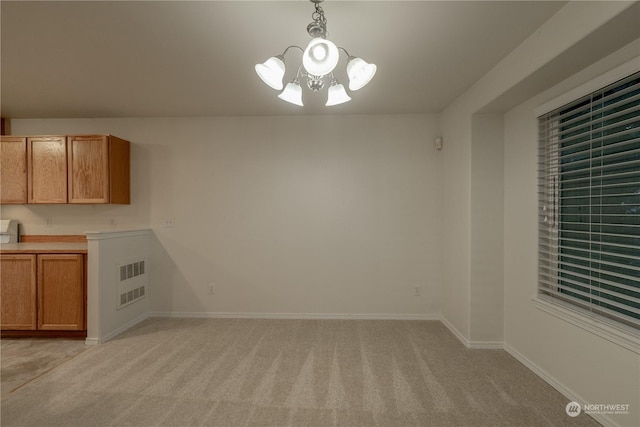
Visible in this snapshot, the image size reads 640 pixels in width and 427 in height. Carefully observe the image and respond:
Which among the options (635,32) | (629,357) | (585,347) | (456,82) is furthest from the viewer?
(456,82)

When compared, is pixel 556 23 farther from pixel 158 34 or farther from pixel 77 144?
pixel 77 144

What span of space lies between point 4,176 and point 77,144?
1006 millimetres

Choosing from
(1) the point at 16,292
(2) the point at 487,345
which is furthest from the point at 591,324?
(1) the point at 16,292

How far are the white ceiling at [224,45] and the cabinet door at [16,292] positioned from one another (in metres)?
1.84

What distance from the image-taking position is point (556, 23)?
6.03 ft

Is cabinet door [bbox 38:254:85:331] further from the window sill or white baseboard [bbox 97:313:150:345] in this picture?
the window sill

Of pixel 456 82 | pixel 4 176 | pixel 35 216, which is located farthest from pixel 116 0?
pixel 35 216

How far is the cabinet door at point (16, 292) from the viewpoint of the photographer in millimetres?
3172

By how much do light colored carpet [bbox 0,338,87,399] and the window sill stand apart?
4173mm

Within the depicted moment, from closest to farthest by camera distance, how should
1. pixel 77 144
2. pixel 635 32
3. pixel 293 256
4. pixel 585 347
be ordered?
pixel 635 32 → pixel 585 347 → pixel 77 144 → pixel 293 256

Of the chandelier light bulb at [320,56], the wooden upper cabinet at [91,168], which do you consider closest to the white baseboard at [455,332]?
the chandelier light bulb at [320,56]

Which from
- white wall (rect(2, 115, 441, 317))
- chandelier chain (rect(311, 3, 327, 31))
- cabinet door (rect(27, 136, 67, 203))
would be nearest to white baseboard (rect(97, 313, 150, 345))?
white wall (rect(2, 115, 441, 317))

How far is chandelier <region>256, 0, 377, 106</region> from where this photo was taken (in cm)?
156

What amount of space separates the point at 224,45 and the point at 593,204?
9.48ft
